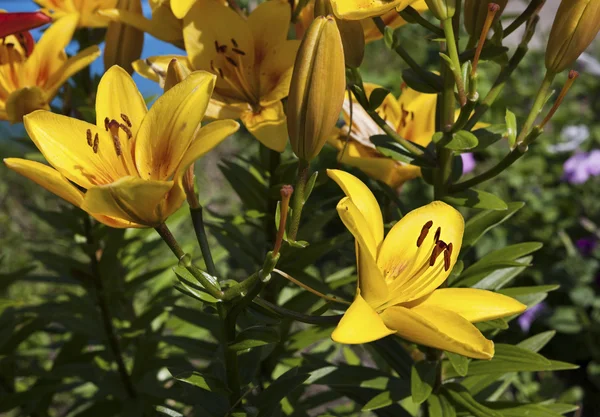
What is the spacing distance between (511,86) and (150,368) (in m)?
2.70

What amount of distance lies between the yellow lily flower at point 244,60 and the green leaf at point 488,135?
0.24 meters

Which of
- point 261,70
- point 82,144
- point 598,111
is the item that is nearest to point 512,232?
point 598,111

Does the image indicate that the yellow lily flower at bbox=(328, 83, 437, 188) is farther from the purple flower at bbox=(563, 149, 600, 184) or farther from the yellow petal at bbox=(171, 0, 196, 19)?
the purple flower at bbox=(563, 149, 600, 184)

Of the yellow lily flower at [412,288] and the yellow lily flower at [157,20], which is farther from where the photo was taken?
the yellow lily flower at [157,20]

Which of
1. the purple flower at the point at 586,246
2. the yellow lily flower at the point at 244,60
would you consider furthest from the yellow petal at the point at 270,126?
the purple flower at the point at 586,246

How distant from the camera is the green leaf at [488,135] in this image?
0.80 metres

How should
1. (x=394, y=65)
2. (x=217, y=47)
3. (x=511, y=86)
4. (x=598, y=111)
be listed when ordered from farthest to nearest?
1. (x=394, y=65)
2. (x=511, y=86)
3. (x=598, y=111)
4. (x=217, y=47)

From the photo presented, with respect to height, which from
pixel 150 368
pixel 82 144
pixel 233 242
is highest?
pixel 82 144

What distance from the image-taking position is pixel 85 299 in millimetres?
1240

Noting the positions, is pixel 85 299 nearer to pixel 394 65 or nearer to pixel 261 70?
pixel 261 70

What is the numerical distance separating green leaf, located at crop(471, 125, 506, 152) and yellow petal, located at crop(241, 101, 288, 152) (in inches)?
9.1

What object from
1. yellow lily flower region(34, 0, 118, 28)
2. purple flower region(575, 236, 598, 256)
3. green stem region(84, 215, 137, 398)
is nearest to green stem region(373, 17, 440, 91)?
yellow lily flower region(34, 0, 118, 28)

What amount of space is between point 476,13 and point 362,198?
25 cm

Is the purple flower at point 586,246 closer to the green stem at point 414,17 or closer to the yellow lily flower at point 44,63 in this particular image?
the green stem at point 414,17
